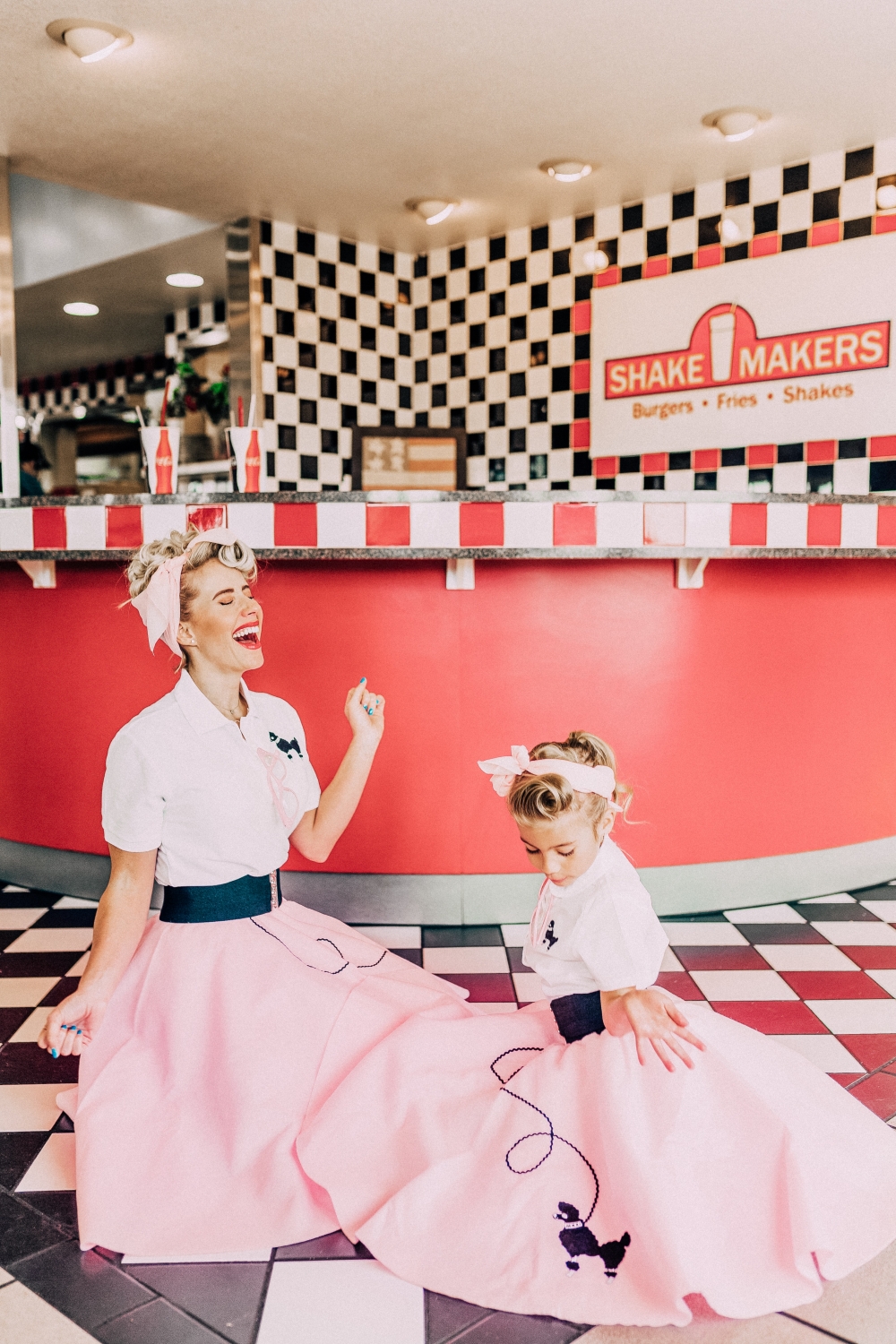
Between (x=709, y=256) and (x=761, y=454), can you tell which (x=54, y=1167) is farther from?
(x=709, y=256)

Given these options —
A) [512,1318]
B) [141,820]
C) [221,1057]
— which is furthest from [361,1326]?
[141,820]

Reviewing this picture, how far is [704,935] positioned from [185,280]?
4887 mm

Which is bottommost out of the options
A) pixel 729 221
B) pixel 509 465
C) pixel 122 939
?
pixel 122 939

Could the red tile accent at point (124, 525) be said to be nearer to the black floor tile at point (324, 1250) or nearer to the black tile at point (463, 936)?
the black tile at point (463, 936)

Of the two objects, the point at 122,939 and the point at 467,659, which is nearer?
the point at 122,939

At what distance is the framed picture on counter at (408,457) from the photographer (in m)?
5.30

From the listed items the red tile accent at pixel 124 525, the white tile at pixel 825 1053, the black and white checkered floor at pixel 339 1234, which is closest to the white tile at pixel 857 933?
the black and white checkered floor at pixel 339 1234

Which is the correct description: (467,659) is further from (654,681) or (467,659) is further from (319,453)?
(319,453)

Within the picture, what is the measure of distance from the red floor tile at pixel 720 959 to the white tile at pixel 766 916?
23 cm

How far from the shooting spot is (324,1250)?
150 centimetres

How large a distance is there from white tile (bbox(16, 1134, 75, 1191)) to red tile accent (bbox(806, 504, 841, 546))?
225cm

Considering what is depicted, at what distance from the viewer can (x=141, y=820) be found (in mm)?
1628

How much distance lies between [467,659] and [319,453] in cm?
292

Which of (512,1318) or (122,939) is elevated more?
(122,939)
